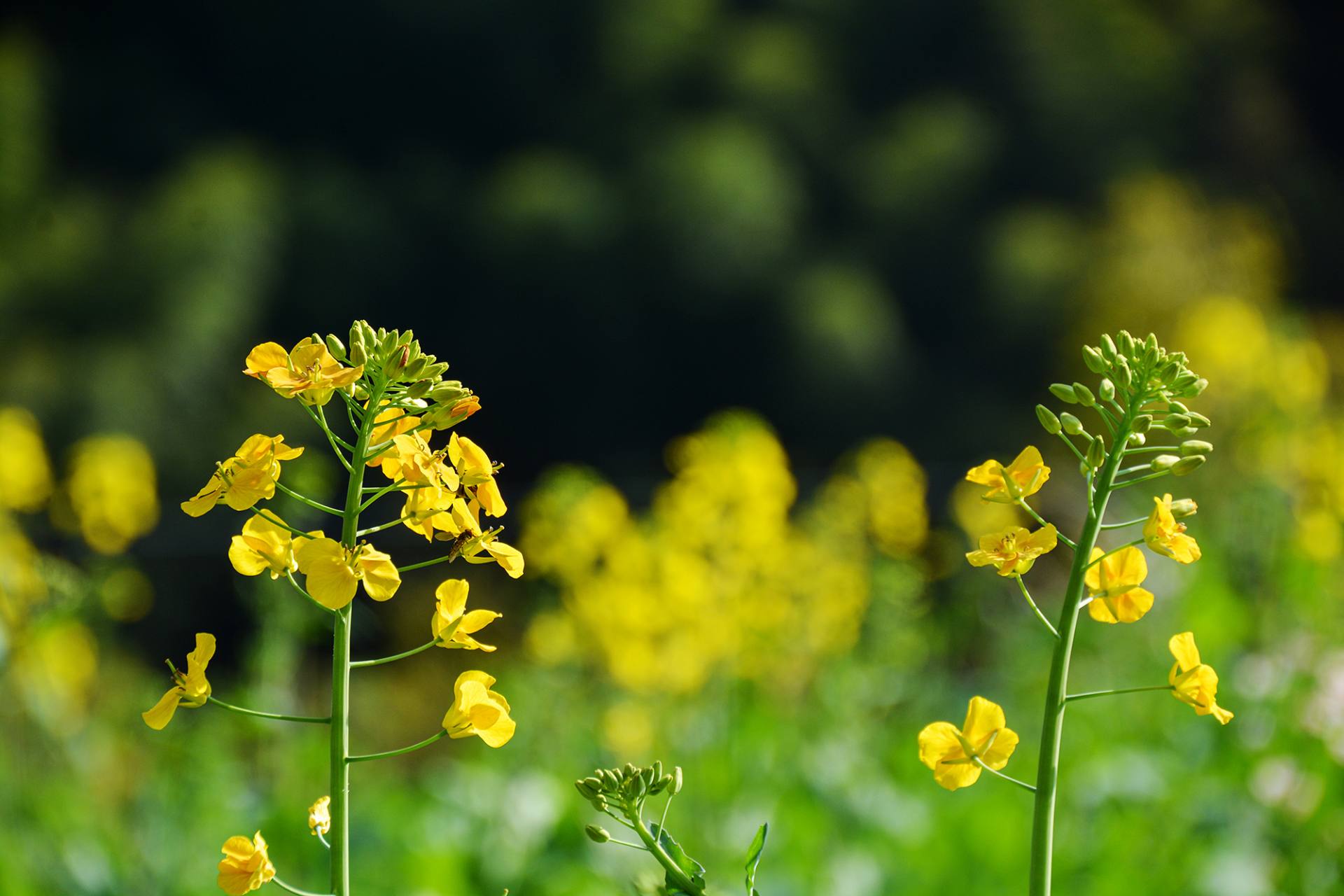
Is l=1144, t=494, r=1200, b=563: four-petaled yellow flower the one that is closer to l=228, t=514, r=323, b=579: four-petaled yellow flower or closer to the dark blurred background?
l=228, t=514, r=323, b=579: four-petaled yellow flower

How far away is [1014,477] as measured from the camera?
56 centimetres

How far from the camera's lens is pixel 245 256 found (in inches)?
403

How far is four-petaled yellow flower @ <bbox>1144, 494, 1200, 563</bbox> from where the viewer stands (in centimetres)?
54

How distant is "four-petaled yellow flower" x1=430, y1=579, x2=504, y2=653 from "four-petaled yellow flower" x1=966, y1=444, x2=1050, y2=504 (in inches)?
9.0

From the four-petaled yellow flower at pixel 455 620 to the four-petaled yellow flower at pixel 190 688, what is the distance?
0.31 ft

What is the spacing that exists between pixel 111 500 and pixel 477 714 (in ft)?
6.29

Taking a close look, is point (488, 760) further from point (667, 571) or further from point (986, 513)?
point (986, 513)

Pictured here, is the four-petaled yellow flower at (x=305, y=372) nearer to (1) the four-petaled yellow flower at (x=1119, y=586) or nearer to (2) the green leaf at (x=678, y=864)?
(2) the green leaf at (x=678, y=864)

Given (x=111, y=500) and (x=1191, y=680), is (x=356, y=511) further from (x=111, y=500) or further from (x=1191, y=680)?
(x=111, y=500)

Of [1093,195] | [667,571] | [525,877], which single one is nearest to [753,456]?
[667,571]

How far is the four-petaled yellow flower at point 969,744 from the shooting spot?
1.71ft

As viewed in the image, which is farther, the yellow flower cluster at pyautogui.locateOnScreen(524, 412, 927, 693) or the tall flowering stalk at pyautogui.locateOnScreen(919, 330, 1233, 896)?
the yellow flower cluster at pyautogui.locateOnScreen(524, 412, 927, 693)

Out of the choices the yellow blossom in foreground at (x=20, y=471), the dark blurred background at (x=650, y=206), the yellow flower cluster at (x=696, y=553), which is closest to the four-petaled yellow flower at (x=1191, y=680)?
the yellow flower cluster at (x=696, y=553)

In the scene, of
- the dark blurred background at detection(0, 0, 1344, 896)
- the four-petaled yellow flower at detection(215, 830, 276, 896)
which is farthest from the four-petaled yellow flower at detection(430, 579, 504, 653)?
the dark blurred background at detection(0, 0, 1344, 896)
